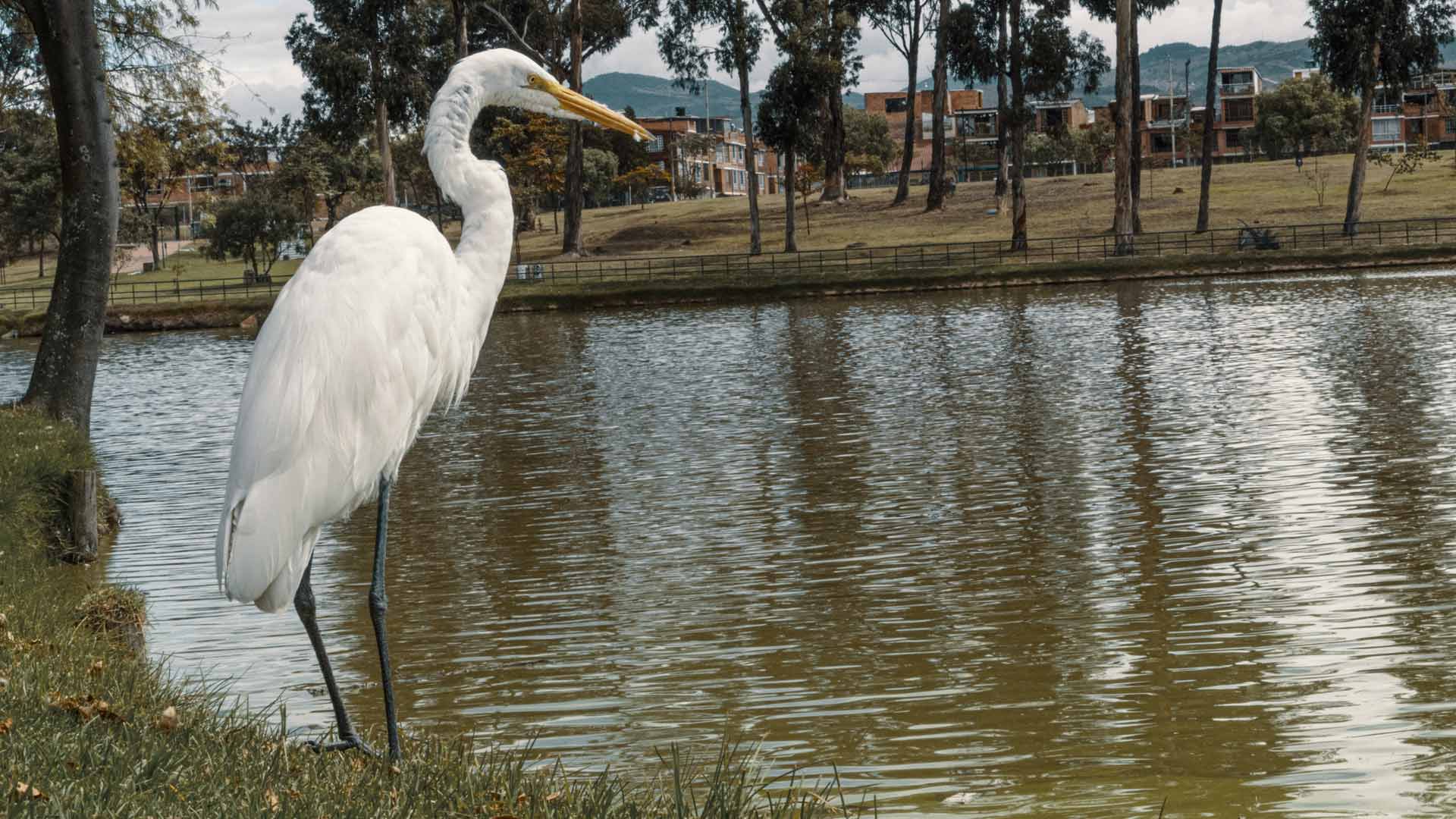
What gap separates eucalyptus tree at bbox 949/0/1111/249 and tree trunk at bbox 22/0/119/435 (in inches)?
1750

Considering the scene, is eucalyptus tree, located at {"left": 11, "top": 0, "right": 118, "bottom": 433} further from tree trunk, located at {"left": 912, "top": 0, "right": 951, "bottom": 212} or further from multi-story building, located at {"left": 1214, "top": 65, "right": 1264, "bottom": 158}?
multi-story building, located at {"left": 1214, "top": 65, "right": 1264, "bottom": 158}

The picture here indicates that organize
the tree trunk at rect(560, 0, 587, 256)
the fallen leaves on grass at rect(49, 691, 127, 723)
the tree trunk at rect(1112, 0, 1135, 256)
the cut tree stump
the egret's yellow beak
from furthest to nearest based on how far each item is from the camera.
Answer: the tree trunk at rect(560, 0, 587, 256) < the tree trunk at rect(1112, 0, 1135, 256) < the cut tree stump < the egret's yellow beak < the fallen leaves on grass at rect(49, 691, 127, 723)

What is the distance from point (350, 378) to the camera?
5.07 m

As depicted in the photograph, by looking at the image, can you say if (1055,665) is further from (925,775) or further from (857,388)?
(857,388)

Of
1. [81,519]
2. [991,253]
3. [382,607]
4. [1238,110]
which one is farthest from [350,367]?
[1238,110]

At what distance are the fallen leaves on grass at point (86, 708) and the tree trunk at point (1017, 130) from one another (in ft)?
161

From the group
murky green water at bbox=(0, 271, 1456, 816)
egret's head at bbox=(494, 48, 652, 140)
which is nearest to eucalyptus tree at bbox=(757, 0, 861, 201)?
murky green water at bbox=(0, 271, 1456, 816)

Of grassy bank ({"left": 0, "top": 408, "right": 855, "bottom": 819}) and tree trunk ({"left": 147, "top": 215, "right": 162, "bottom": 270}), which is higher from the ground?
tree trunk ({"left": 147, "top": 215, "right": 162, "bottom": 270})

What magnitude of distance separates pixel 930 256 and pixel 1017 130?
9.91 meters

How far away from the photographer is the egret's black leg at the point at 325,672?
5055 mm

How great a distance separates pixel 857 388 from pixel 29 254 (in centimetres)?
Answer: 9478

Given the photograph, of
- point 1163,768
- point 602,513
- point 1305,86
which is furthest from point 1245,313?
point 1305,86

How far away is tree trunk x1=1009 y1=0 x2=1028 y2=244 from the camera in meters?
52.7

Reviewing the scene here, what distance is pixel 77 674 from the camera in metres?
5.29
